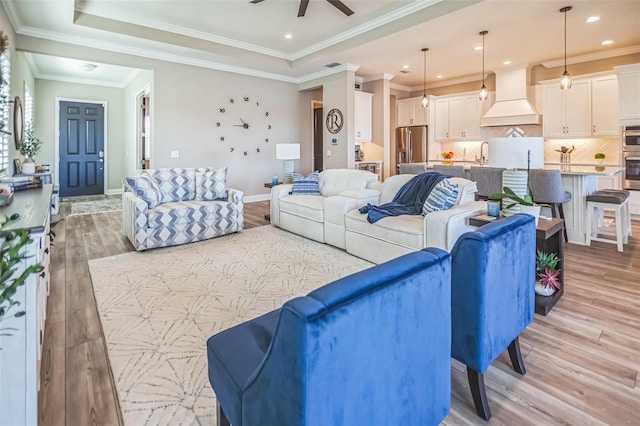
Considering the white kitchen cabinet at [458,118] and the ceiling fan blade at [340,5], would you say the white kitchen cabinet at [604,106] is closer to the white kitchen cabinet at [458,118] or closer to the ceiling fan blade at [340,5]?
the white kitchen cabinet at [458,118]

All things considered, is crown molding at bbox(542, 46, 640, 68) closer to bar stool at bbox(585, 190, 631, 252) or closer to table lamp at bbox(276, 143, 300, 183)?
bar stool at bbox(585, 190, 631, 252)

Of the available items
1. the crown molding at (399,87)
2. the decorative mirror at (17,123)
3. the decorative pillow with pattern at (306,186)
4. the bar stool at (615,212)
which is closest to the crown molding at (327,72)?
the crown molding at (399,87)

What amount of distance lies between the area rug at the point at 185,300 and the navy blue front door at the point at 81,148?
6.13 metres

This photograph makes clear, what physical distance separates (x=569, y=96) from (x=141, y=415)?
8219 mm

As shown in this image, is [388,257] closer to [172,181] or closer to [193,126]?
[172,181]

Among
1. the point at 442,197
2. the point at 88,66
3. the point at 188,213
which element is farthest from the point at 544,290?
the point at 88,66

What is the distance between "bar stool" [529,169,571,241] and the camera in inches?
163

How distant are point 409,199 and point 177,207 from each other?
2.84 m

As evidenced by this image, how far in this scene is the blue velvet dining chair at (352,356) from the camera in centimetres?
87

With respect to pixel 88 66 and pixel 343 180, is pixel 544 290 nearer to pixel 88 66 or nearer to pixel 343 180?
pixel 343 180

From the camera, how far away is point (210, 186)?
498cm

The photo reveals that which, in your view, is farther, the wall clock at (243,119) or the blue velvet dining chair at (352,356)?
the wall clock at (243,119)

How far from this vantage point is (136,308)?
2703 millimetres

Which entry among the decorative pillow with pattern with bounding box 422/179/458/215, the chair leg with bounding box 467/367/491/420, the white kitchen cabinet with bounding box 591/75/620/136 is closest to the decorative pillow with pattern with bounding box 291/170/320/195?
the decorative pillow with pattern with bounding box 422/179/458/215
